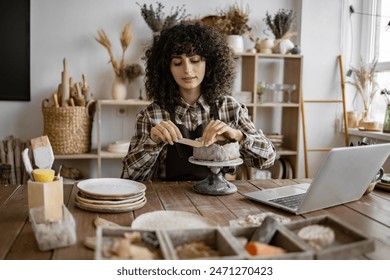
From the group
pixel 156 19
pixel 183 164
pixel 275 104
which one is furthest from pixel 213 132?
pixel 275 104

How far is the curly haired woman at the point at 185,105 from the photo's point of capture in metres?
1.86

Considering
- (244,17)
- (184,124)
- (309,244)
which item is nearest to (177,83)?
(184,124)

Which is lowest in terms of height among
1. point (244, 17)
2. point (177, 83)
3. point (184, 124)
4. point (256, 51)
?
point (184, 124)

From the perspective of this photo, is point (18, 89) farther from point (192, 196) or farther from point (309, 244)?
point (309, 244)

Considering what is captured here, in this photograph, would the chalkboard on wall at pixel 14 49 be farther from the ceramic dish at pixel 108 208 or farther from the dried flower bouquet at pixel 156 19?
the ceramic dish at pixel 108 208

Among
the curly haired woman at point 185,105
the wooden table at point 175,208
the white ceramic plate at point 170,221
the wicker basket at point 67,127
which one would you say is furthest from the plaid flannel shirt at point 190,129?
the wicker basket at point 67,127

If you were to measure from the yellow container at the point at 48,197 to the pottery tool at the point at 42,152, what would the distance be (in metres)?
0.07

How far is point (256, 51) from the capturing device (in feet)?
11.3

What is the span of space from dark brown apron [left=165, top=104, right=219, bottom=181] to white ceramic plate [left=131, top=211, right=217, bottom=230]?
0.72 metres

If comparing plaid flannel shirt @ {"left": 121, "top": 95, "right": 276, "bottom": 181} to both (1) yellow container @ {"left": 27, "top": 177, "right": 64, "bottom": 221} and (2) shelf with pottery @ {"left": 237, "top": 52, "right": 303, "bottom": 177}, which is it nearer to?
(1) yellow container @ {"left": 27, "top": 177, "right": 64, "bottom": 221}

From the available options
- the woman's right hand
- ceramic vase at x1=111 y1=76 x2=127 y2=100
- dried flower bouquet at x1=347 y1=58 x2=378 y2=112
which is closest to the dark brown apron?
the woman's right hand

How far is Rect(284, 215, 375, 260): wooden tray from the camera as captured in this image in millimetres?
812
